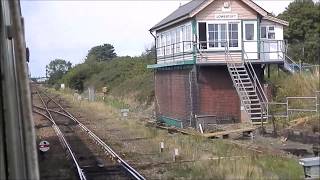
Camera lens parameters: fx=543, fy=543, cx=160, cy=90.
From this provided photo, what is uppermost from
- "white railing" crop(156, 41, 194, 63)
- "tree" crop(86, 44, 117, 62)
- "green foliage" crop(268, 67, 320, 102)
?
"tree" crop(86, 44, 117, 62)

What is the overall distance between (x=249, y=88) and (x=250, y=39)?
330cm

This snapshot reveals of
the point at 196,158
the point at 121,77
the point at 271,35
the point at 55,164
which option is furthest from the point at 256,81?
the point at 121,77

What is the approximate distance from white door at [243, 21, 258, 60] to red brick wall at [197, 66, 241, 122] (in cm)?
162

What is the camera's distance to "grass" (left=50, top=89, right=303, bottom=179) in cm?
1232

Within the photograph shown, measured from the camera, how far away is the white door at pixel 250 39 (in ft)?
83.9

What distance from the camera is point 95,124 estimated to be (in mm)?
28953

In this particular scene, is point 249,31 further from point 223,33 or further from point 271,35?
point 271,35

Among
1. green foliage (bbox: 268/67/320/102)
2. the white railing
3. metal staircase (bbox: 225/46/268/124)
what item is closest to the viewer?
metal staircase (bbox: 225/46/268/124)

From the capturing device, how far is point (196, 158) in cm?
1525

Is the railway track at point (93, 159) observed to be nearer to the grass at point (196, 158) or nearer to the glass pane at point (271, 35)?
the grass at point (196, 158)

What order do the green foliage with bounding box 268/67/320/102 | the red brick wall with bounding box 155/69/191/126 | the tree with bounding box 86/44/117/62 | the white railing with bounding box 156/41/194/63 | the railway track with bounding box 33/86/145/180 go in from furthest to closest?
the tree with bounding box 86/44/117/62 < the white railing with bounding box 156/41/194/63 < the red brick wall with bounding box 155/69/191/126 < the green foliage with bounding box 268/67/320/102 < the railway track with bounding box 33/86/145/180

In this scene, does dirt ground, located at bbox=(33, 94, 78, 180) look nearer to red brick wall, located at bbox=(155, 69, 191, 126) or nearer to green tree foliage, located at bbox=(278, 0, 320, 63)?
red brick wall, located at bbox=(155, 69, 191, 126)

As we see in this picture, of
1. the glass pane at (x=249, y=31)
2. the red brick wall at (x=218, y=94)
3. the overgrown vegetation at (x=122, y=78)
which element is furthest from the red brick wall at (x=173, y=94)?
the overgrown vegetation at (x=122, y=78)

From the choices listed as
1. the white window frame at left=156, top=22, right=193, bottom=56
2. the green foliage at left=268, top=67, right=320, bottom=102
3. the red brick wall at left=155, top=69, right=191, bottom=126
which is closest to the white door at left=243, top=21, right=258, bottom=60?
the green foliage at left=268, top=67, right=320, bottom=102
